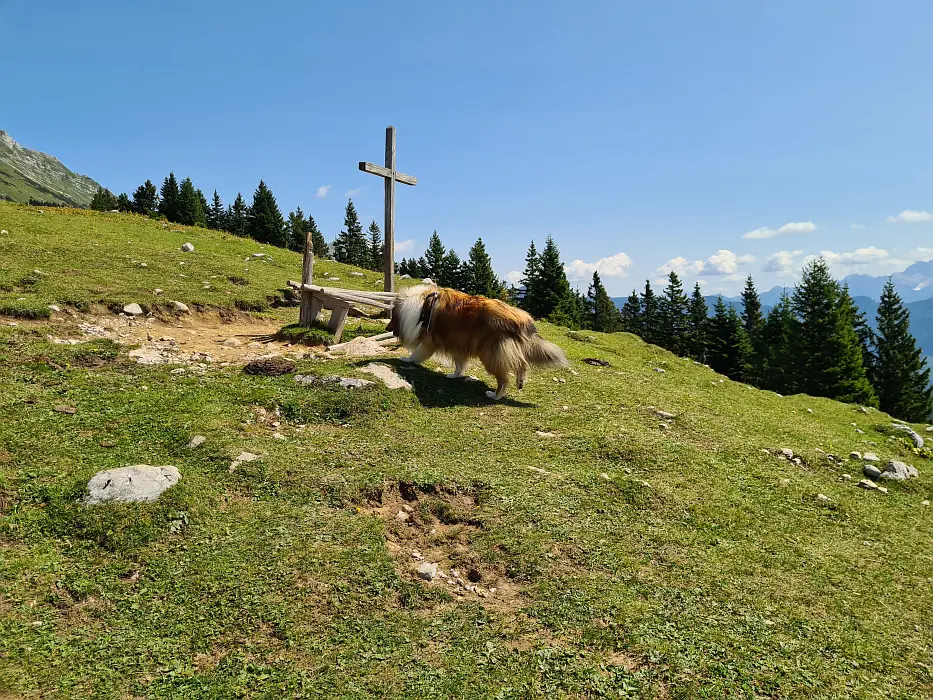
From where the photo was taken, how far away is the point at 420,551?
4.79m

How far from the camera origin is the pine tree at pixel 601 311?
7725 centimetres

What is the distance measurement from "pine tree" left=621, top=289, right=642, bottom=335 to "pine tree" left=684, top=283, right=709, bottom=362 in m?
10.4

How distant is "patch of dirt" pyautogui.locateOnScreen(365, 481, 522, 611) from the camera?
435 centimetres

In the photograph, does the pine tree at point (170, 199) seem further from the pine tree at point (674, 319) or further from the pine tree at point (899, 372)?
the pine tree at point (899, 372)

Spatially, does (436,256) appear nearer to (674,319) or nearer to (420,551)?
(674,319)

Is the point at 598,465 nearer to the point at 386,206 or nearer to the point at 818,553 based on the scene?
the point at 818,553

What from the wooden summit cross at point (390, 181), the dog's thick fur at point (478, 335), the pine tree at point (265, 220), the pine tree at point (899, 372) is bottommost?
the pine tree at point (899, 372)

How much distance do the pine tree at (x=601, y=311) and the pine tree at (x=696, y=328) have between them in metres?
13.6

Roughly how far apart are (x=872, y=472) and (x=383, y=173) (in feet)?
39.1

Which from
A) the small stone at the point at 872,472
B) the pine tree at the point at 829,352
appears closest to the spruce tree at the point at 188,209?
the pine tree at the point at 829,352

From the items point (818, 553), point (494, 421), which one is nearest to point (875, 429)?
point (818, 553)

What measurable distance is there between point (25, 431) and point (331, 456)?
3.43m

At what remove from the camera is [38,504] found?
4.55 metres

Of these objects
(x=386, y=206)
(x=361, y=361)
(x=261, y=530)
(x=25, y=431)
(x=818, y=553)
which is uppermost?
(x=386, y=206)
